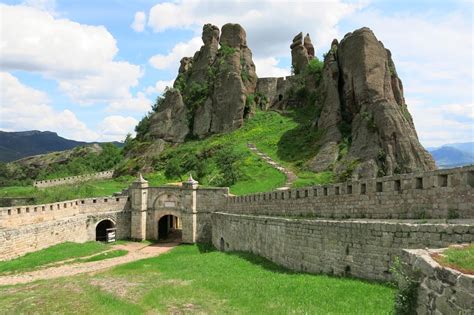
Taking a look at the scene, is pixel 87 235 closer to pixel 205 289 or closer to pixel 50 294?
pixel 50 294

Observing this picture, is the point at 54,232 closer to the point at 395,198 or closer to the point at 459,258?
the point at 395,198

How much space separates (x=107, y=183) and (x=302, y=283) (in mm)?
48846

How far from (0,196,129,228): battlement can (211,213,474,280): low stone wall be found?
16.4 meters

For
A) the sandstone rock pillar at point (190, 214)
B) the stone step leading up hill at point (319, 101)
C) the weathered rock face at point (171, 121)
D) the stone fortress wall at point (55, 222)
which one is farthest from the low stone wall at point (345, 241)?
the weathered rock face at point (171, 121)

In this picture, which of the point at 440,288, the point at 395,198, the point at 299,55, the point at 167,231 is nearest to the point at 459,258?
the point at 440,288

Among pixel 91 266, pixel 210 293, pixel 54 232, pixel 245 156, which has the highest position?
pixel 245 156

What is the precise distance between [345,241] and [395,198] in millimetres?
2022

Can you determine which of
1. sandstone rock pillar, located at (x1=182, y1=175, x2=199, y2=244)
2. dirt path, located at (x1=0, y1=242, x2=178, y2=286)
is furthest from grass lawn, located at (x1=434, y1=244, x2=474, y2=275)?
sandstone rock pillar, located at (x1=182, y1=175, x2=199, y2=244)

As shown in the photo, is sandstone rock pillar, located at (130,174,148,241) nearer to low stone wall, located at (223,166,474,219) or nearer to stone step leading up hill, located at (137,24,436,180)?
stone step leading up hill, located at (137,24,436,180)

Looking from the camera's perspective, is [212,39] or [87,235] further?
[212,39]

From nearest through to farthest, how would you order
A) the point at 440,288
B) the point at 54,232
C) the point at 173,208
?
the point at 440,288
the point at 54,232
the point at 173,208

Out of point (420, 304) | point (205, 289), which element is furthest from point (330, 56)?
point (420, 304)

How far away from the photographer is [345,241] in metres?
13.9

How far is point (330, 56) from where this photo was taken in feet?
151
